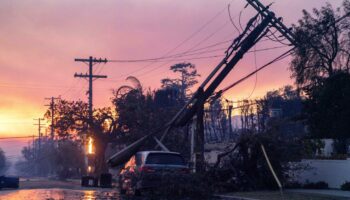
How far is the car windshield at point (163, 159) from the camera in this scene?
22000 millimetres

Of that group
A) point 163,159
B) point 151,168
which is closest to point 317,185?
point 163,159

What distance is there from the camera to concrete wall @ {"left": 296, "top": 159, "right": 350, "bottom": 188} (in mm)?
24297

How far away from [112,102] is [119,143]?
3.55 metres

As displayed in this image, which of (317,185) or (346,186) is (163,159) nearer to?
(317,185)

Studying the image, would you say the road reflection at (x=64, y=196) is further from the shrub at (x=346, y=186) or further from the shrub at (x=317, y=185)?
the shrub at (x=346, y=186)

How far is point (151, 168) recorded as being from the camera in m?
21.7

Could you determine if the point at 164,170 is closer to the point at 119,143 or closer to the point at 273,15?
the point at 273,15

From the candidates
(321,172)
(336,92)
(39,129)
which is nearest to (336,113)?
(336,92)

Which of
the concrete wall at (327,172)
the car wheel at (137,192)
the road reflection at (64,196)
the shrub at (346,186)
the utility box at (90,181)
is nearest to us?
the car wheel at (137,192)

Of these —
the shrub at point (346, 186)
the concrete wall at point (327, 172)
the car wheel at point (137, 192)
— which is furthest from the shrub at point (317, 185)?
the car wheel at point (137, 192)

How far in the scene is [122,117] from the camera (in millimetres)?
44656

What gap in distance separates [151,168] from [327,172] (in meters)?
8.86

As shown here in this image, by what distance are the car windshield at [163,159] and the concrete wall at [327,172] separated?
7.11 m

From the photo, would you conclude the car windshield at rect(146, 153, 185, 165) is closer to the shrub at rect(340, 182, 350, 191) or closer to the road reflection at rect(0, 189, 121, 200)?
the road reflection at rect(0, 189, 121, 200)
